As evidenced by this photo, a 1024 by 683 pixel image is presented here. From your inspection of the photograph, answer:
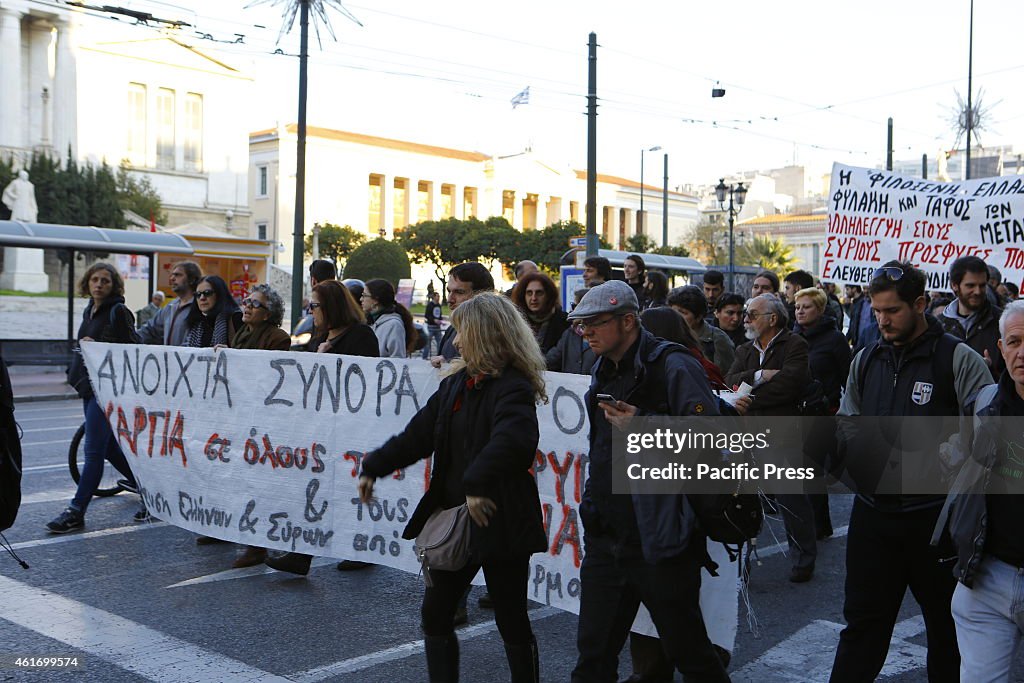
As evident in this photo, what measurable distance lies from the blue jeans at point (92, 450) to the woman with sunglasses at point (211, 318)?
80 cm

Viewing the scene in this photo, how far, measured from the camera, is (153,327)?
27.6 ft

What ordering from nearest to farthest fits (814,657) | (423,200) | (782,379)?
(814,657), (782,379), (423,200)

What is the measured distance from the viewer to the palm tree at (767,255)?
60925mm

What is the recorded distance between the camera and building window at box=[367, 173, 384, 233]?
8444cm

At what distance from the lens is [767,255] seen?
201 feet

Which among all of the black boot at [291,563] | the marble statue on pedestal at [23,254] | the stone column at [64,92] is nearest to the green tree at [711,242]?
the stone column at [64,92]

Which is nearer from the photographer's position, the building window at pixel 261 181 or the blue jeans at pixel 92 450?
the blue jeans at pixel 92 450

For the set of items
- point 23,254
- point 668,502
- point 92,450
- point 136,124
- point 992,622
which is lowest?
point 92,450

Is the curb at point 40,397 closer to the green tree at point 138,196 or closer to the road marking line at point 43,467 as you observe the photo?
the road marking line at point 43,467

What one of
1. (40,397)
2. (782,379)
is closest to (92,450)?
(782,379)

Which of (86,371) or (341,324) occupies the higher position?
(341,324)

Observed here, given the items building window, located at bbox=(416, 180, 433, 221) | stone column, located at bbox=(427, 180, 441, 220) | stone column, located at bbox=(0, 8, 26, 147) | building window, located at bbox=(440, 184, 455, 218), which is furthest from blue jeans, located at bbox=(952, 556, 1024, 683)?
building window, located at bbox=(440, 184, 455, 218)

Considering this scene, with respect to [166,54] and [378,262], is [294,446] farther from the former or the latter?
[166,54]

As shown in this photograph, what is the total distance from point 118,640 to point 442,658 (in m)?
1.98
